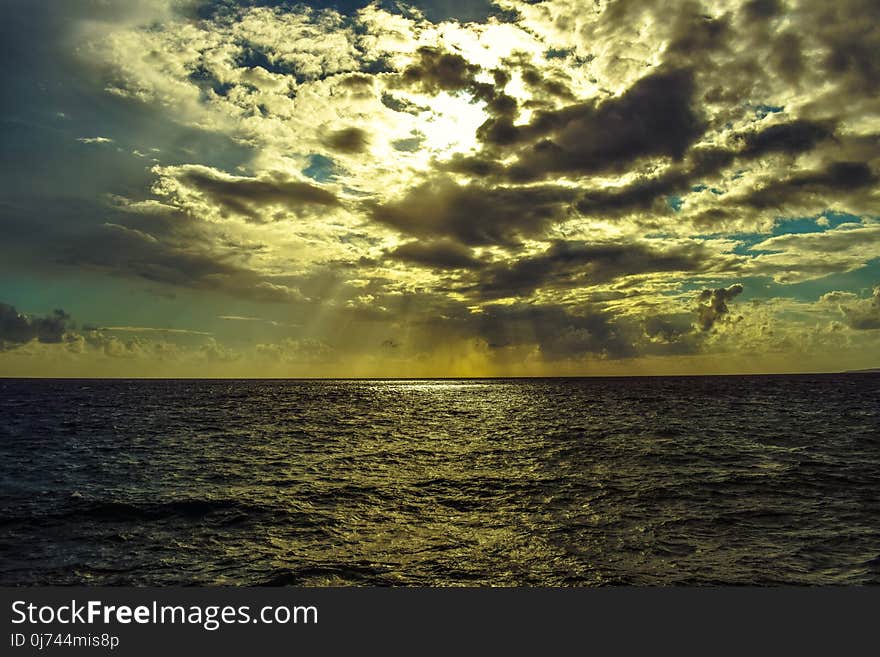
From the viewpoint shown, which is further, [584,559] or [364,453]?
[364,453]

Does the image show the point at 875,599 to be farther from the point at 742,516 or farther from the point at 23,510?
the point at 23,510

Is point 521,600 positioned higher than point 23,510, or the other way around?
point 521,600

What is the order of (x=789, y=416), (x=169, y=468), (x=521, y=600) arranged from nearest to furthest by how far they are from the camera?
1. (x=521, y=600)
2. (x=169, y=468)
3. (x=789, y=416)

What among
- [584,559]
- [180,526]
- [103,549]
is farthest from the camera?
[180,526]

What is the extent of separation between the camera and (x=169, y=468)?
32719 millimetres

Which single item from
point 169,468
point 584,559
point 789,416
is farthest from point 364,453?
point 789,416

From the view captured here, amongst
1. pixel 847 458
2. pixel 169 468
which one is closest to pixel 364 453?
pixel 169 468

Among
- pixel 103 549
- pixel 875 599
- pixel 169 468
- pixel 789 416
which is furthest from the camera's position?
pixel 789 416

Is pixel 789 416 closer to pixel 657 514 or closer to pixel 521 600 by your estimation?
pixel 657 514

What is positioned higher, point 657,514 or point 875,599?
point 875,599

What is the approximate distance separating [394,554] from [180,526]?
362 inches

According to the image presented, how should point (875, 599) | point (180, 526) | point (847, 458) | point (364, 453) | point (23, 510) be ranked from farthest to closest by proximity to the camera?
point (364, 453) → point (847, 458) → point (23, 510) → point (180, 526) → point (875, 599)

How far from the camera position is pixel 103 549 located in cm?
1766

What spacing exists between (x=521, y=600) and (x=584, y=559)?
714 centimetres
